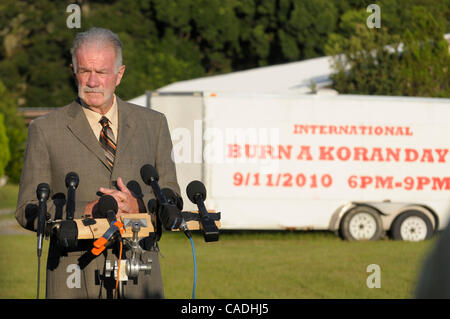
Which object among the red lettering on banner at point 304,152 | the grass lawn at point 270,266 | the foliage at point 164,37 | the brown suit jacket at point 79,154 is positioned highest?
the foliage at point 164,37

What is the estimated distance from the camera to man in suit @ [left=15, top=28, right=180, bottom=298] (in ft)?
11.8

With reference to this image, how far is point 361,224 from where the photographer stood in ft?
60.6

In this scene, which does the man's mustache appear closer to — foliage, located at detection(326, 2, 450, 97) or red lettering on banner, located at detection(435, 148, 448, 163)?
red lettering on banner, located at detection(435, 148, 448, 163)

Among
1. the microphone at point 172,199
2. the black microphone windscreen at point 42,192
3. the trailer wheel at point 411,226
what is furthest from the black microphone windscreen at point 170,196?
the trailer wheel at point 411,226

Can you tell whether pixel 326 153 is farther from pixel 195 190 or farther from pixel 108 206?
pixel 108 206

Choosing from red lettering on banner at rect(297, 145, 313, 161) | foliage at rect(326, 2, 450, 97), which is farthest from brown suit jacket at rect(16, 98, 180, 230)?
foliage at rect(326, 2, 450, 97)

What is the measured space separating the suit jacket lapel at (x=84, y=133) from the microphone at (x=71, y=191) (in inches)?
11.7

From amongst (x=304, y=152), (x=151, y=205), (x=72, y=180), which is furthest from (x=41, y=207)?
(x=304, y=152)

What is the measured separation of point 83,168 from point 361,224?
1521 cm

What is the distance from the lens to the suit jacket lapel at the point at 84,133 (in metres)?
3.76

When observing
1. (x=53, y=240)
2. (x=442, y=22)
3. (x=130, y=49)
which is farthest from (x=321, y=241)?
(x=130, y=49)

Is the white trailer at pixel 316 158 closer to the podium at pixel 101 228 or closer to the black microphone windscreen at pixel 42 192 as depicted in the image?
the black microphone windscreen at pixel 42 192
